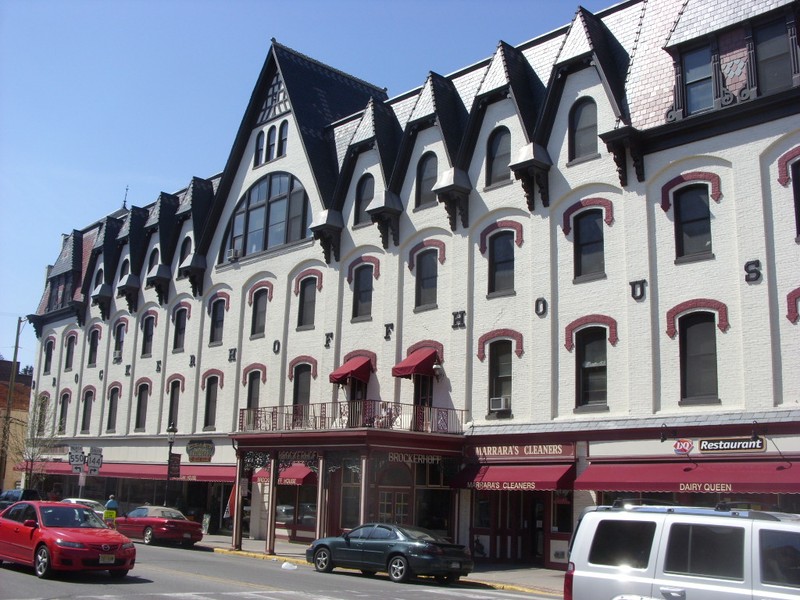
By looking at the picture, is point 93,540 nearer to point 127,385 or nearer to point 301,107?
point 301,107

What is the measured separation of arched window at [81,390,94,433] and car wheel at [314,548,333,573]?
93.6 ft

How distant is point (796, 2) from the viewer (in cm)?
2069

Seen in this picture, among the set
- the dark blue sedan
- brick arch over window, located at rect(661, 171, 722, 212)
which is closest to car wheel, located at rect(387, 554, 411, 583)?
the dark blue sedan

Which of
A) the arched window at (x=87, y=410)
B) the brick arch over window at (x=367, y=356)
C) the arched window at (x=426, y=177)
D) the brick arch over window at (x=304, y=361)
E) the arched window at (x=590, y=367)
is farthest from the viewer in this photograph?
the arched window at (x=87, y=410)

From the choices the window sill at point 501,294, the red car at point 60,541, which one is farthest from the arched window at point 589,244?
the red car at point 60,541

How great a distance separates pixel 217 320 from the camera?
127 feet

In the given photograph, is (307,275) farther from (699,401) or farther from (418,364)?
(699,401)

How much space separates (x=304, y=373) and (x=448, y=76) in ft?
41.3

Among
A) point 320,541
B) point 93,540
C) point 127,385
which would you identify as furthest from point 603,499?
point 127,385

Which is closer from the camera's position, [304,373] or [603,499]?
[603,499]

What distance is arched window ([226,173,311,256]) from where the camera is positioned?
3512 cm

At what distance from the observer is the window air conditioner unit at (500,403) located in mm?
25562

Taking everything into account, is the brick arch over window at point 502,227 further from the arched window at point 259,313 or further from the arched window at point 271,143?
the arched window at point 271,143

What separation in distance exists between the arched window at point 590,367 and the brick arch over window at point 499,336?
1999 mm
